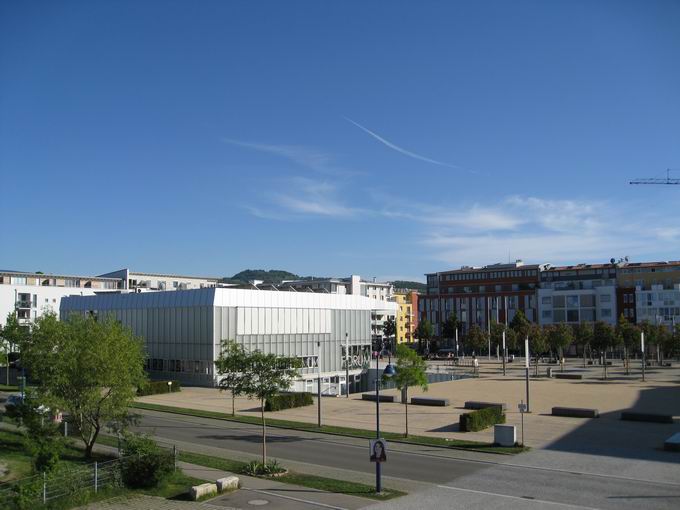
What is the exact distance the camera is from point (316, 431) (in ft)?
125

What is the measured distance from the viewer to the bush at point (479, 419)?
37.4 meters

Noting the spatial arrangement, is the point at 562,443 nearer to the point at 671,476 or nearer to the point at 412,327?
the point at 671,476

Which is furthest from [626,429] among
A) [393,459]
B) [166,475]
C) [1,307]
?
[1,307]

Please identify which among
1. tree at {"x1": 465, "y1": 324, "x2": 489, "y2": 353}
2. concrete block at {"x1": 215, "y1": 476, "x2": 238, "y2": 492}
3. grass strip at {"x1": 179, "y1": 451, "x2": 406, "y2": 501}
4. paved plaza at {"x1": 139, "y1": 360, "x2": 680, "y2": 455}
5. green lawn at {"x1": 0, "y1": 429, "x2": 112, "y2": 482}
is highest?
tree at {"x1": 465, "y1": 324, "x2": 489, "y2": 353}

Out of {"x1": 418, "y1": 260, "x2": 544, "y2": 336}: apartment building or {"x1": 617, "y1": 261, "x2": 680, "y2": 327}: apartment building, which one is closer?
{"x1": 617, "y1": 261, "x2": 680, "y2": 327}: apartment building

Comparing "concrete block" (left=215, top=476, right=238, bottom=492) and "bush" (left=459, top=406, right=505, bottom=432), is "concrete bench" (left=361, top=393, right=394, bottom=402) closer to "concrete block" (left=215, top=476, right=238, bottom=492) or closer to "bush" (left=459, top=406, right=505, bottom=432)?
"bush" (left=459, top=406, right=505, bottom=432)

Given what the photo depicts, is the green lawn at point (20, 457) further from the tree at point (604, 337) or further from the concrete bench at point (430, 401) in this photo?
the tree at point (604, 337)

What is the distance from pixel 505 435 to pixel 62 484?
2054 centimetres

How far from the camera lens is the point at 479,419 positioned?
38000mm

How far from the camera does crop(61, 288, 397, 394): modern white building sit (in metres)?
68.1

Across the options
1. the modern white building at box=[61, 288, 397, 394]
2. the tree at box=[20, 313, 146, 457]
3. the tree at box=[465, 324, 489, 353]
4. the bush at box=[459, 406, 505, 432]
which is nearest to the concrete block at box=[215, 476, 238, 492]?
the tree at box=[20, 313, 146, 457]

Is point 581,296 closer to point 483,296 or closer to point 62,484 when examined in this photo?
point 483,296

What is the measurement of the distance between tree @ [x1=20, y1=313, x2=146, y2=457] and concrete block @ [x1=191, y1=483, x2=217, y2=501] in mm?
7212

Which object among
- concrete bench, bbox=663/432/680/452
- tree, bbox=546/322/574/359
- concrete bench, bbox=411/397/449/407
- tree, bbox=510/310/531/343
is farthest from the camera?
tree, bbox=510/310/531/343
